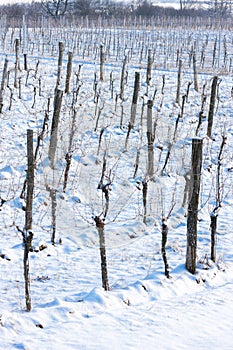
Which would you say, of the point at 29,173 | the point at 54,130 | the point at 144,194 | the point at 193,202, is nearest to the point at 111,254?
the point at 144,194

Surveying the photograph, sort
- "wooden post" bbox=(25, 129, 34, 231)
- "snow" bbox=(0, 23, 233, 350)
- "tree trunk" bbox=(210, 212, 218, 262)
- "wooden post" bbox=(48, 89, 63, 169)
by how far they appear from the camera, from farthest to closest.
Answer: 1. "wooden post" bbox=(48, 89, 63, 169)
2. "tree trunk" bbox=(210, 212, 218, 262)
3. "wooden post" bbox=(25, 129, 34, 231)
4. "snow" bbox=(0, 23, 233, 350)

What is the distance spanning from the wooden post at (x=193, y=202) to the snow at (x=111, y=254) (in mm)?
165

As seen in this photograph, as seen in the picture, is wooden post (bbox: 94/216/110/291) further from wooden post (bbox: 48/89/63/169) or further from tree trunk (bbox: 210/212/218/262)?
wooden post (bbox: 48/89/63/169)

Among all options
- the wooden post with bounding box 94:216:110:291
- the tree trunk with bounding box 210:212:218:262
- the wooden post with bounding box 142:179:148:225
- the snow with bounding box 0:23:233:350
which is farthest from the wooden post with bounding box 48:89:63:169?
the wooden post with bounding box 94:216:110:291

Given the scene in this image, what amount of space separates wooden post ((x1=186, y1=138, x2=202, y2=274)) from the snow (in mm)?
165

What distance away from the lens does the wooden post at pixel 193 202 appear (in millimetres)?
6312

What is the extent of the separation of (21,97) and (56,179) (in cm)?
552

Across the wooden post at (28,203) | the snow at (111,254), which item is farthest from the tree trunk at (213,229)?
the wooden post at (28,203)

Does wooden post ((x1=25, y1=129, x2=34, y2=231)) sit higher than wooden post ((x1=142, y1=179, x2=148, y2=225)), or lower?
higher

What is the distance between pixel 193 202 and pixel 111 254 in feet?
4.73

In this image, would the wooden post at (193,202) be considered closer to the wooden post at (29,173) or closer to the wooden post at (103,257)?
the wooden post at (103,257)

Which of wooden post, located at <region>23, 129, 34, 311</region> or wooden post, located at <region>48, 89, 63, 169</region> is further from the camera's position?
wooden post, located at <region>48, 89, 63, 169</region>

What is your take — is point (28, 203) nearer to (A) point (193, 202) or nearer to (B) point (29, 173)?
(B) point (29, 173)

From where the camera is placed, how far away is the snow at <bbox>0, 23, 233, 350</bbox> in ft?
16.8
